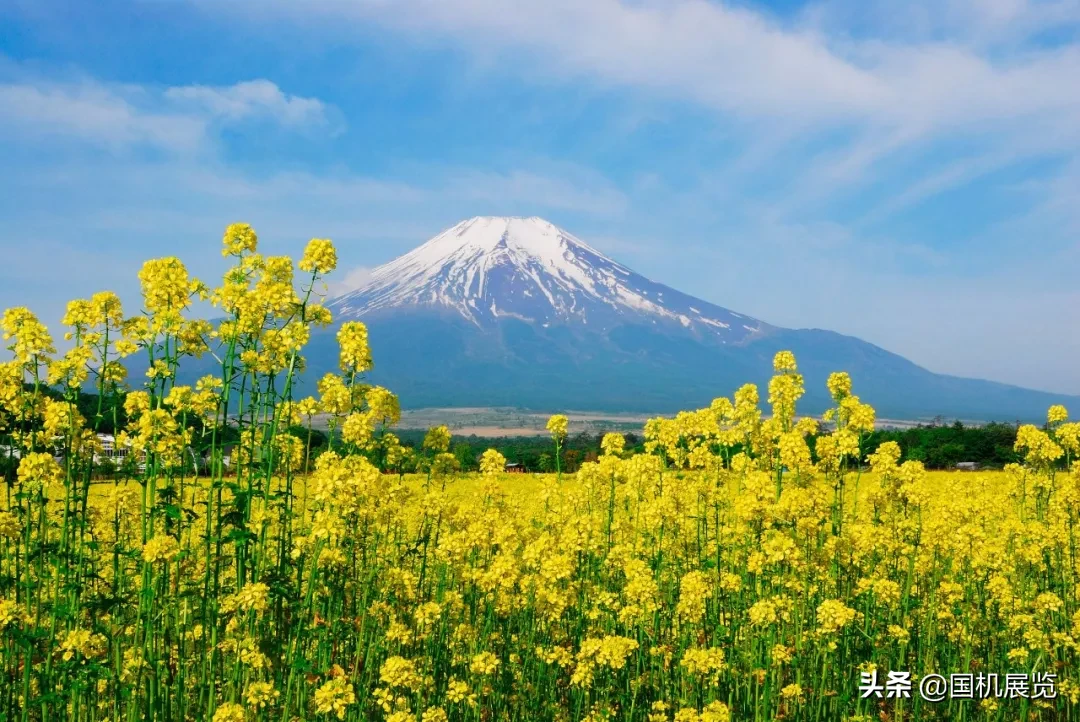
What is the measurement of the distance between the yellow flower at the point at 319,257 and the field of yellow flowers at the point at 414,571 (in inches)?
1.0

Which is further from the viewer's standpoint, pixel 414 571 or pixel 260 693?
pixel 414 571

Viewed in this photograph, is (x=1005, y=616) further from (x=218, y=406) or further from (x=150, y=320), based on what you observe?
(x=150, y=320)

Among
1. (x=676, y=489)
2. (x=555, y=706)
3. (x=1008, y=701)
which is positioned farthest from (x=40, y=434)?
(x=1008, y=701)

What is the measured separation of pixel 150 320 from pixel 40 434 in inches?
47.4

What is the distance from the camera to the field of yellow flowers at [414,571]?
532cm

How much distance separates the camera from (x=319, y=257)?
6.36m

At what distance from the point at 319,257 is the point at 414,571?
3.44m

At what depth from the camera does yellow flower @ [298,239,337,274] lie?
20.6 ft

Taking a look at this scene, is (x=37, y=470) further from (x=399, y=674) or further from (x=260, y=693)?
(x=399, y=674)

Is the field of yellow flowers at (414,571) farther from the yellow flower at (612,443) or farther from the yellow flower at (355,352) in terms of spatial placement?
the yellow flower at (612,443)

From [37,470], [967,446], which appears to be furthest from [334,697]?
[967,446]

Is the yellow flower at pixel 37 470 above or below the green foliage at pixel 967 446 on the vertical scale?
above

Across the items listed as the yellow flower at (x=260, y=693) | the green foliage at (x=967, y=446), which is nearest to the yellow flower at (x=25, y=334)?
the yellow flower at (x=260, y=693)

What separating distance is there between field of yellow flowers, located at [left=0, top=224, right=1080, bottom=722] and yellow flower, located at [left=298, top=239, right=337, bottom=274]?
2 cm
